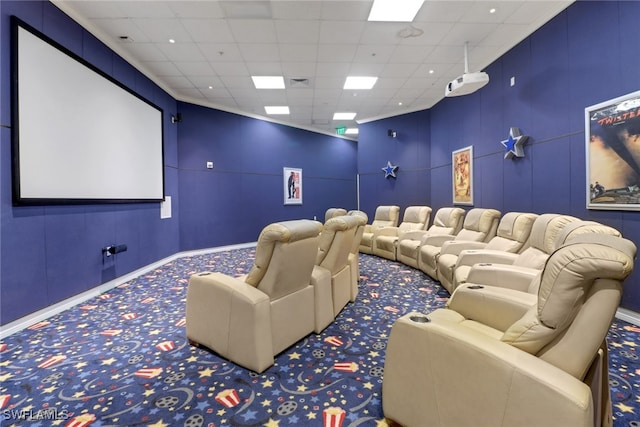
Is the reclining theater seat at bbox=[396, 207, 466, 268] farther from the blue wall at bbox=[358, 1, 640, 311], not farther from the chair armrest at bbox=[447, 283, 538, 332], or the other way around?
the chair armrest at bbox=[447, 283, 538, 332]

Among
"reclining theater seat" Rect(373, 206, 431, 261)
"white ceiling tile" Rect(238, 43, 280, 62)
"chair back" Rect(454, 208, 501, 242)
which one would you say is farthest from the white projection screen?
"chair back" Rect(454, 208, 501, 242)

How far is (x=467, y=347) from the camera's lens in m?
1.24

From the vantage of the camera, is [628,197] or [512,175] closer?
[628,197]

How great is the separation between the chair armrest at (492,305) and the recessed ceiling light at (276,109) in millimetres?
6521

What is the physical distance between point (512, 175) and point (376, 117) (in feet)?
15.1

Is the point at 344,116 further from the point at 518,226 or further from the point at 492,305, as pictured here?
the point at 492,305

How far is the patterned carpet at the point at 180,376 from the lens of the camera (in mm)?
1690

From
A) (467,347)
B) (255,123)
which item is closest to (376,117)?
(255,123)

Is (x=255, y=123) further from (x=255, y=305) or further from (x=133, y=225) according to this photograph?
(x=255, y=305)

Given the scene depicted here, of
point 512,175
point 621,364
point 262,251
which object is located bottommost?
point 621,364

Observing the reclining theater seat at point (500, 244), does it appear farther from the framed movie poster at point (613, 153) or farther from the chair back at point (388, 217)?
the chair back at point (388, 217)

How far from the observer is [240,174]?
7.76 meters

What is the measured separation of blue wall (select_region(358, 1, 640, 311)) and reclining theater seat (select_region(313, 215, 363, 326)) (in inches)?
107

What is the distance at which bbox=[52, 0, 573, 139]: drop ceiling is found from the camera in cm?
358
